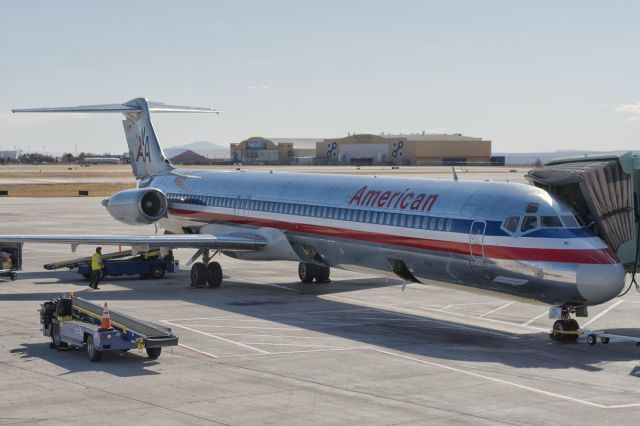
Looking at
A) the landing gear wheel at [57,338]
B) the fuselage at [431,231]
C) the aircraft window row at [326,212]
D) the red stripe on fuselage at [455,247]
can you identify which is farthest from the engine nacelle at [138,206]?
the landing gear wheel at [57,338]

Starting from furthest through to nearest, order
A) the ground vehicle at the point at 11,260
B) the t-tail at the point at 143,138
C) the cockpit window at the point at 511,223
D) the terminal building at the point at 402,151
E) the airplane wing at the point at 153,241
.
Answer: the terminal building at the point at 402,151
the t-tail at the point at 143,138
the ground vehicle at the point at 11,260
the airplane wing at the point at 153,241
the cockpit window at the point at 511,223

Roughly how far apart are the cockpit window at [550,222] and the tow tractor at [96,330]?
9.01 metres

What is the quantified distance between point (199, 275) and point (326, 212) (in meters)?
5.78

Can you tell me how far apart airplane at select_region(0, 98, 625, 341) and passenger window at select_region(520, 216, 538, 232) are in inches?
1.0

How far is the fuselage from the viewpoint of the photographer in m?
22.3

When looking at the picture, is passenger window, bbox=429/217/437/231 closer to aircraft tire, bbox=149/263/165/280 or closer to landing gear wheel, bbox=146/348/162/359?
landing gear wheel, bbox=146/348/162/359

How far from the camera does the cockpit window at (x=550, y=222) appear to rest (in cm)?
2277

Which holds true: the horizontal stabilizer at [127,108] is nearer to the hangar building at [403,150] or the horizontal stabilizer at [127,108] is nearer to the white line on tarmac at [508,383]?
the white line on tarmac at [508,383]

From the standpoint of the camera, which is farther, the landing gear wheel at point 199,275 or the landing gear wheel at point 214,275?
the landing gear wheel at point 214,275

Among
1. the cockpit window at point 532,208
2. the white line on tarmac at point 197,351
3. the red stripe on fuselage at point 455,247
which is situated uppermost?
the cockpit window at point 532,208

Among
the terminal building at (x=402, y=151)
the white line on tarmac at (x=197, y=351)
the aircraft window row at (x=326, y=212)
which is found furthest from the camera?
the terminal building at (x=402, y=151)

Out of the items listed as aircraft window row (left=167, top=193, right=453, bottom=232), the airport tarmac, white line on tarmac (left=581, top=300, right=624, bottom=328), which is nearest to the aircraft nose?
the airport tarmac

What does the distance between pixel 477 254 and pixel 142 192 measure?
17.5 meters

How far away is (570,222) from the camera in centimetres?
2291
